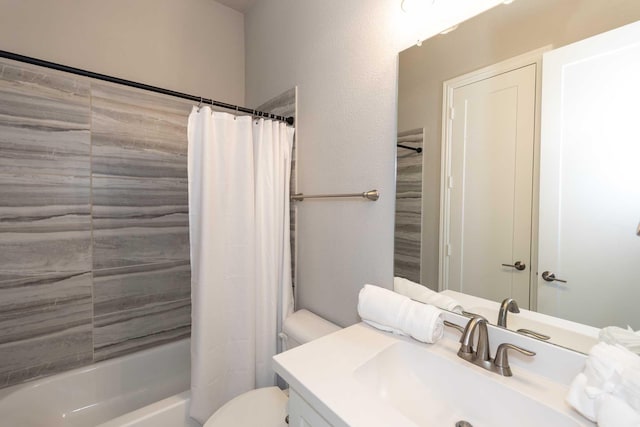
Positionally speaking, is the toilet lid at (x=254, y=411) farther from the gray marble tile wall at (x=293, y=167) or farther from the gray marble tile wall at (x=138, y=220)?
the gray marble tile wall at (x=138, y=220)

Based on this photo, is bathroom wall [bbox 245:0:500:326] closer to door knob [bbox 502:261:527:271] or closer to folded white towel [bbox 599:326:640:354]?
door knob [bbox 502:261:527:271]

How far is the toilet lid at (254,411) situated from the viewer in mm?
1079

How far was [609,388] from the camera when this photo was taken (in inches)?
21.4

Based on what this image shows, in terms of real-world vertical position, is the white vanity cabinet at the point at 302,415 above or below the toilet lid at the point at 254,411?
above

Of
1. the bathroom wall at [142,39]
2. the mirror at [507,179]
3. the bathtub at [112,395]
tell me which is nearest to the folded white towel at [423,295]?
the mirror at [507,179]

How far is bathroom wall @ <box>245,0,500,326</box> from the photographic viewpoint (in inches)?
43.3

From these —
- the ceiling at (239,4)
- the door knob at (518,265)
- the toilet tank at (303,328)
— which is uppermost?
the ceiling at (239,4)

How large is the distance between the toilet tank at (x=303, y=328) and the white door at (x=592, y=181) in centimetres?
89

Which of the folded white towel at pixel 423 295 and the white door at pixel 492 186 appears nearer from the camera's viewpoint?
the white door at pixel 492 186

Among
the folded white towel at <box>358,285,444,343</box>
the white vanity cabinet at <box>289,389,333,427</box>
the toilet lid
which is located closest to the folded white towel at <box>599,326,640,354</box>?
the folded white towel at <box>358,285,444,343</box>

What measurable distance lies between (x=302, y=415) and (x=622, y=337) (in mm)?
811

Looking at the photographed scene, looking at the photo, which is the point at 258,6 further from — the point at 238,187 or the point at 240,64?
the point at 238,187

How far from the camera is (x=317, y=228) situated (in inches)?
→ 58.2

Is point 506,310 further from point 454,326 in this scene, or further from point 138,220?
point 138,220
